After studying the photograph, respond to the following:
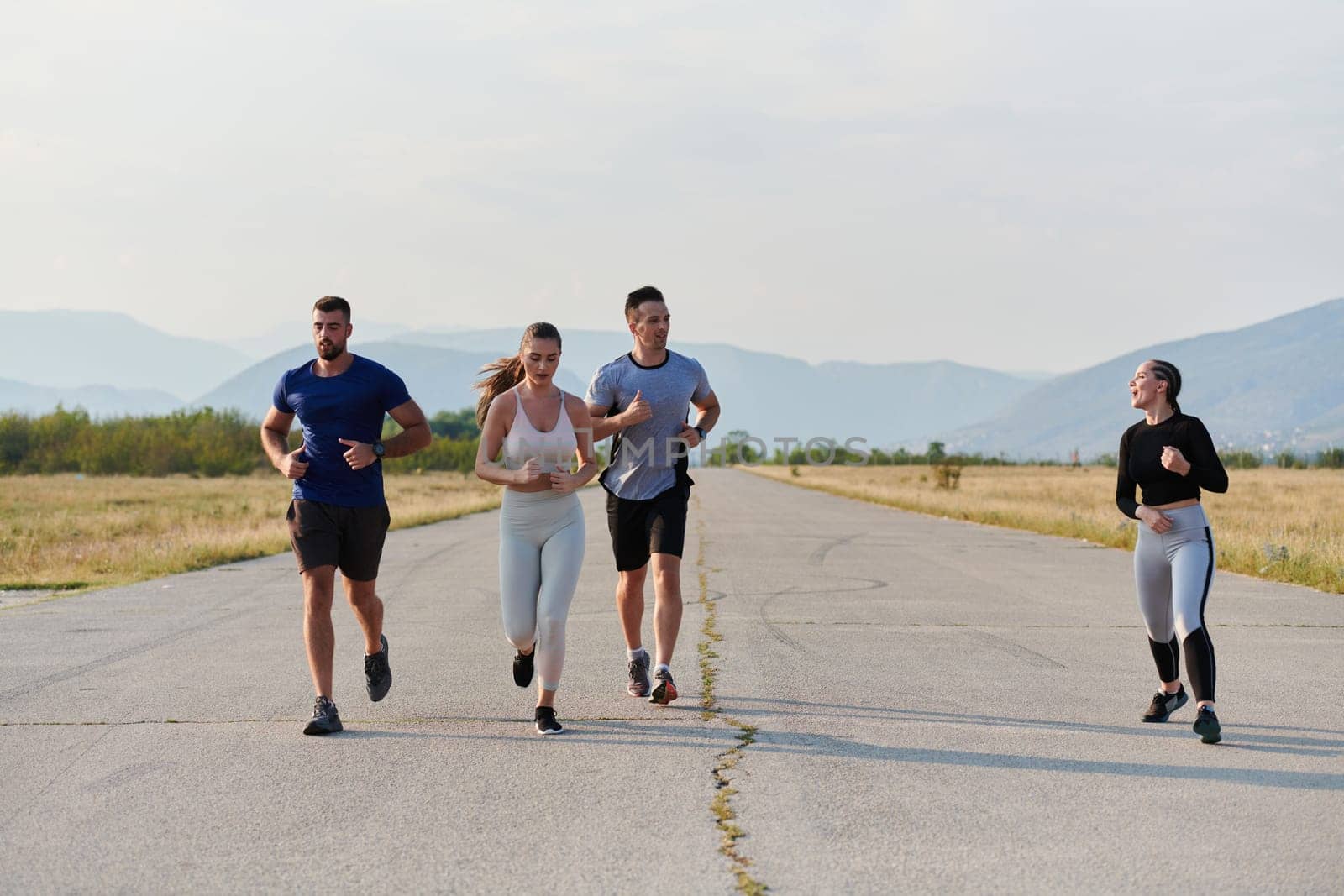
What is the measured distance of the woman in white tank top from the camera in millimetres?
7043

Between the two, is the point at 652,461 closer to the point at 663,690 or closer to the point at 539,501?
the point at 539,501

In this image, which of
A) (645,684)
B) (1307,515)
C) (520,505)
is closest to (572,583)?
(520,505)

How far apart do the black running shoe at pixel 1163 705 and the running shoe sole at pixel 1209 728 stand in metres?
0.61

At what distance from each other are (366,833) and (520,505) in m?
2.33

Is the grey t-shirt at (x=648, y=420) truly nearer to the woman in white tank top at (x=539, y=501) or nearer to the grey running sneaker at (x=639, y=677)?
the woman in white tank top at (x=539, y=501)

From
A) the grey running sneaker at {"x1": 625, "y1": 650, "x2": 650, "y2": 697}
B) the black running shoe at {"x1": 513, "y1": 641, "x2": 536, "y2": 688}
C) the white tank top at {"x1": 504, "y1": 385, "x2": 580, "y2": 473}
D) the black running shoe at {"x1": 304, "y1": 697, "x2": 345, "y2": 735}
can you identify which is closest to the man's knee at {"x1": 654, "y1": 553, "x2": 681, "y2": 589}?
the grey running sneaker at {"x1": 625, "y1": 650, "x2": 650, "y2": 697}

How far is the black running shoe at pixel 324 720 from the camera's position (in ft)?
22.9

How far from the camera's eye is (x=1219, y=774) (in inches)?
241

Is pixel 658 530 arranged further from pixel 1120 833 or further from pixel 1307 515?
pixel 1307 515

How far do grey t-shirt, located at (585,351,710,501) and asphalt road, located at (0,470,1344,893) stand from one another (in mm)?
1277

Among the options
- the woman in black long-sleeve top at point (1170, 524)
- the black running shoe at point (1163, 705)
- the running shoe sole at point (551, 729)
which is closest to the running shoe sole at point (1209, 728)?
the woman in black long-sleeve top at point (1170, 524)

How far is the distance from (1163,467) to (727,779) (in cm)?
298

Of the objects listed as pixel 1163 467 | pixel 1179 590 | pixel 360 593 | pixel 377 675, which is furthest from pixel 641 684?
pixel 1163 467

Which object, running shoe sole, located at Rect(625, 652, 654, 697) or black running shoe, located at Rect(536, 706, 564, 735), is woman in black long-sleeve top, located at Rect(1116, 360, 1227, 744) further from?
black running shoe, located at Rect(536, 706, 564, 735)
